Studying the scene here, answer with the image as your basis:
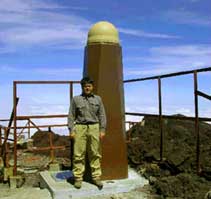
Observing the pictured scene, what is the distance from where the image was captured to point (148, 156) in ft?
28.9

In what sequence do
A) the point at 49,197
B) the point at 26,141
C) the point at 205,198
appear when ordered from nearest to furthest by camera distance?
the point at 205,198 → the point at 49,197 → the point at 26,141

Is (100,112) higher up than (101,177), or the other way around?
(100,112)

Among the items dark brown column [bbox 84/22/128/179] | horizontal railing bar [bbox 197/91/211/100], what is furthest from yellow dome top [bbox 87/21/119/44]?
horizontal railing bar [bbox 197/91/211/100]

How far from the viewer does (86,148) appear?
700 cm

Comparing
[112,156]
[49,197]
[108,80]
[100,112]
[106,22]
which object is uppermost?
[106,22]

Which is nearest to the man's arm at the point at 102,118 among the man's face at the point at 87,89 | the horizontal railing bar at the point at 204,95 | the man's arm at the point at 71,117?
the man's face at the point at 87,89

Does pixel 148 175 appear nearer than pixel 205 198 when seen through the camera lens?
No

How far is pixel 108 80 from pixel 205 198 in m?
2.55

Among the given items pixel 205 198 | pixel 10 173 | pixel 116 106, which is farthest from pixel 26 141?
pixel 205 198

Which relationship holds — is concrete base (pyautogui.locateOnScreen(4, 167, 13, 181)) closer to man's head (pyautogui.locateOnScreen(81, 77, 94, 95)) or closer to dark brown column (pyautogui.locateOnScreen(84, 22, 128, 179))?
dark brown column (pyautogui.locateOnScreen(84, 22, 128, 179))

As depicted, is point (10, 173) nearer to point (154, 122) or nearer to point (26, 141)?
point (26, 141)

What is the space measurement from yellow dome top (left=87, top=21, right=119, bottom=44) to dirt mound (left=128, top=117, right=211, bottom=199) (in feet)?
7.87

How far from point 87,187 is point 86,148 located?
601mm

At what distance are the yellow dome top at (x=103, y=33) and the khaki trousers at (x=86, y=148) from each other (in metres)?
1.56
